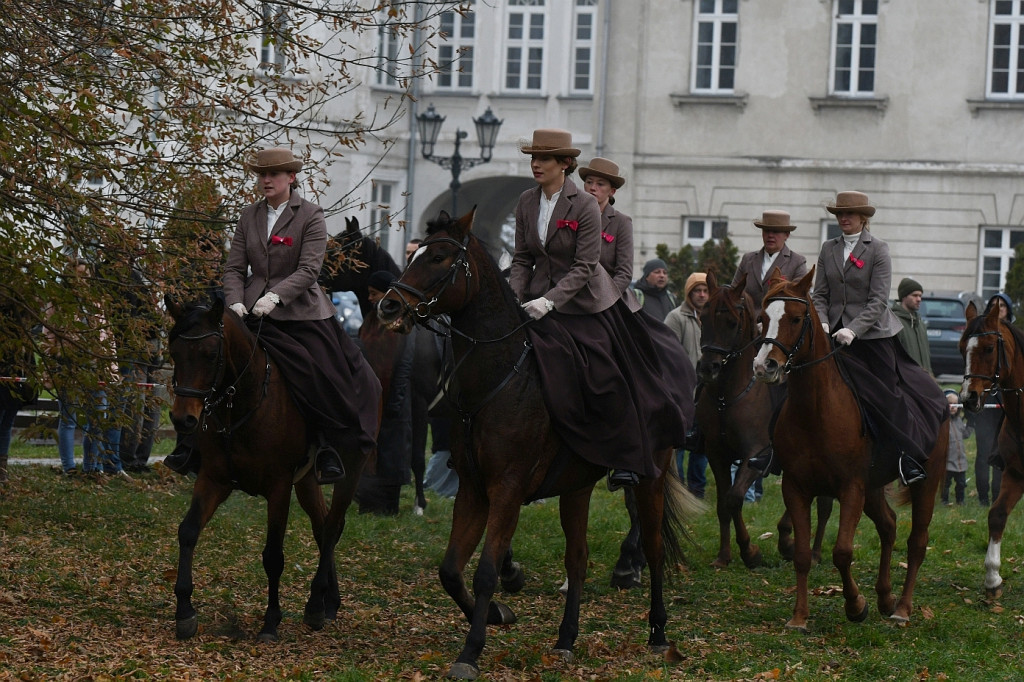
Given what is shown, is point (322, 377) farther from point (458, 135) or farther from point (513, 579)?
point (458, 135)

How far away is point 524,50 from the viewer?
41656 mm

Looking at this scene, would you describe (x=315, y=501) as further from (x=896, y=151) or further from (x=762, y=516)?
(x=896, y=151)

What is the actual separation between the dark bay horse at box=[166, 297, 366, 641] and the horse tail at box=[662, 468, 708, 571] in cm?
255

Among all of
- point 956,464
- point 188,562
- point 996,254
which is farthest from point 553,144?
point 996,254

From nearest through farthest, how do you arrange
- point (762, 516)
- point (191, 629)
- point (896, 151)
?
1. point (191, 629)
2. point (762, 516)
3. point (896, 151)

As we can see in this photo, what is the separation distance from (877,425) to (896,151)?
24220 millimetres

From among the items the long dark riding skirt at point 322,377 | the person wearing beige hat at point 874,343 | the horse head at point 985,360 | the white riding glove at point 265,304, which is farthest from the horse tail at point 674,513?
the white riding glove at point 265,304

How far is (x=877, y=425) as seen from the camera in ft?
33.7

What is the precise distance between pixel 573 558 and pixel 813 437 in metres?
1.99

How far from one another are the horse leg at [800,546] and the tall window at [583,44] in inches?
1268

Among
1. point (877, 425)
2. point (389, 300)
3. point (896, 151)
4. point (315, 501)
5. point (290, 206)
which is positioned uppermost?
point (896, 151)

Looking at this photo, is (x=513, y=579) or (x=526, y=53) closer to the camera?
(x=513, y=579)

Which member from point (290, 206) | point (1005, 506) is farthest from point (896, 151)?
point (290, 206)

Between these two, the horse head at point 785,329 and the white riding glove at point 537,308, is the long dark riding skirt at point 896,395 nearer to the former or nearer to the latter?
the horse head at point 785,329
